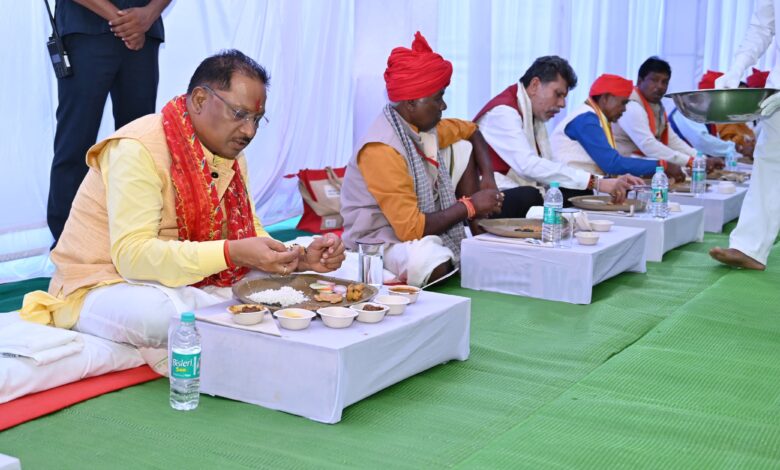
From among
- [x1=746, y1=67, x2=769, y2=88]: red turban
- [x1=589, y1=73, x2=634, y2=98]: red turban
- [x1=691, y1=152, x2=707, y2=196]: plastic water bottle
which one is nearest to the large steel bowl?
[x1=589, y1=73, x2=634, y2=98]: red turban

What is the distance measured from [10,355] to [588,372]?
1542 millimetres

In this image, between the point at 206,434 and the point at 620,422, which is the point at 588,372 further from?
the point at 206,434

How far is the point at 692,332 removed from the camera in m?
2.94

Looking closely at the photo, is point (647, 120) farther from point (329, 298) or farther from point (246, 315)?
point (246, 315)

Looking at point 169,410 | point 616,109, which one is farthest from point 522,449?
point 616,109

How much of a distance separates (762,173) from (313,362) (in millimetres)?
2591

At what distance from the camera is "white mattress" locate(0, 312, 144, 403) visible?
6.89 feet

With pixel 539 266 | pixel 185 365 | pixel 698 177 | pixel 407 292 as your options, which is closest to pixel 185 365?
pixel 185 365

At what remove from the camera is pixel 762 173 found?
3.79 metres

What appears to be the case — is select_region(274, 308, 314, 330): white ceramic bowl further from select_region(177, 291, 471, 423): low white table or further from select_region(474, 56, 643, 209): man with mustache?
select_region(474, 56, 643, 209): man with mustache

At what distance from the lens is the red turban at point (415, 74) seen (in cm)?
337

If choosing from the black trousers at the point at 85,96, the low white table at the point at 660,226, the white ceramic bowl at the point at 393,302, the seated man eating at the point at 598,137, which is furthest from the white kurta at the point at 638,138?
the white ceramic bowl at the point at 393,302

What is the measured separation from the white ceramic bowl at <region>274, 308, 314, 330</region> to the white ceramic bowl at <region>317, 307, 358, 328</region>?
0.03 meters

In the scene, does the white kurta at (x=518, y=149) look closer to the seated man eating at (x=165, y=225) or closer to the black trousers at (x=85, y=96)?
the black trousers at (x=85, y=96)
